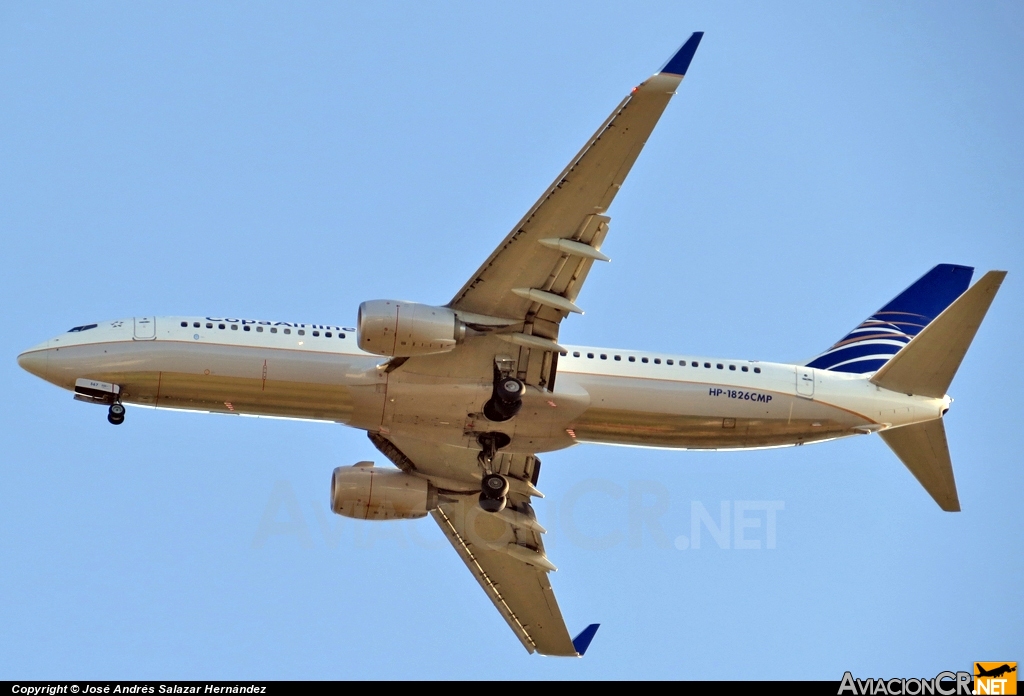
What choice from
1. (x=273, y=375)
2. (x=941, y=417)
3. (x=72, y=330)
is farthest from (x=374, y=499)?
(x=941, y=417)

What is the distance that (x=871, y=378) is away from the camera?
151 feet

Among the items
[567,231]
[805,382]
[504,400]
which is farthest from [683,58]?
[805,382]

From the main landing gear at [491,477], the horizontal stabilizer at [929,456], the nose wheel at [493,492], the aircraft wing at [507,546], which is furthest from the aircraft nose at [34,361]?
A: the horizontal stabilizer at [929,456]

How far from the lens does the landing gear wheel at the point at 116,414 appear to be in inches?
1690

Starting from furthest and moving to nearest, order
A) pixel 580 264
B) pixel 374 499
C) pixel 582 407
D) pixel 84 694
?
1. pixel 374 499
2. pixel 582 407
3. pixel 580 264
4. pixel 84 694

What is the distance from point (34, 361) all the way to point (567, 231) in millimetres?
17767

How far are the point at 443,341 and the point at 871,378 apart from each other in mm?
15003

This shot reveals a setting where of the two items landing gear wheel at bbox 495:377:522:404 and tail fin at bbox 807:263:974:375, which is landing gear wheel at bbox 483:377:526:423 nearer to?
landing gear wheel at bbox 495:377:522:404

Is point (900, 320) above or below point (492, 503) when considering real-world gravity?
above

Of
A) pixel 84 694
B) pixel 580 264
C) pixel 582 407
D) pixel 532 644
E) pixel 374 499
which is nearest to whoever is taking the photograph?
pixel 84 694

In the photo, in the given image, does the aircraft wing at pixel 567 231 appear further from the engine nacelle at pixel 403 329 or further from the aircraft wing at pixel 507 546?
the aircraft wing at pixel 507 546

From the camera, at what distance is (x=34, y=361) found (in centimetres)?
4394

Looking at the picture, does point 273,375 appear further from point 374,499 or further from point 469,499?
point 469,499

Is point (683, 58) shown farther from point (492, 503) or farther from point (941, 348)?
point (492, 503)
